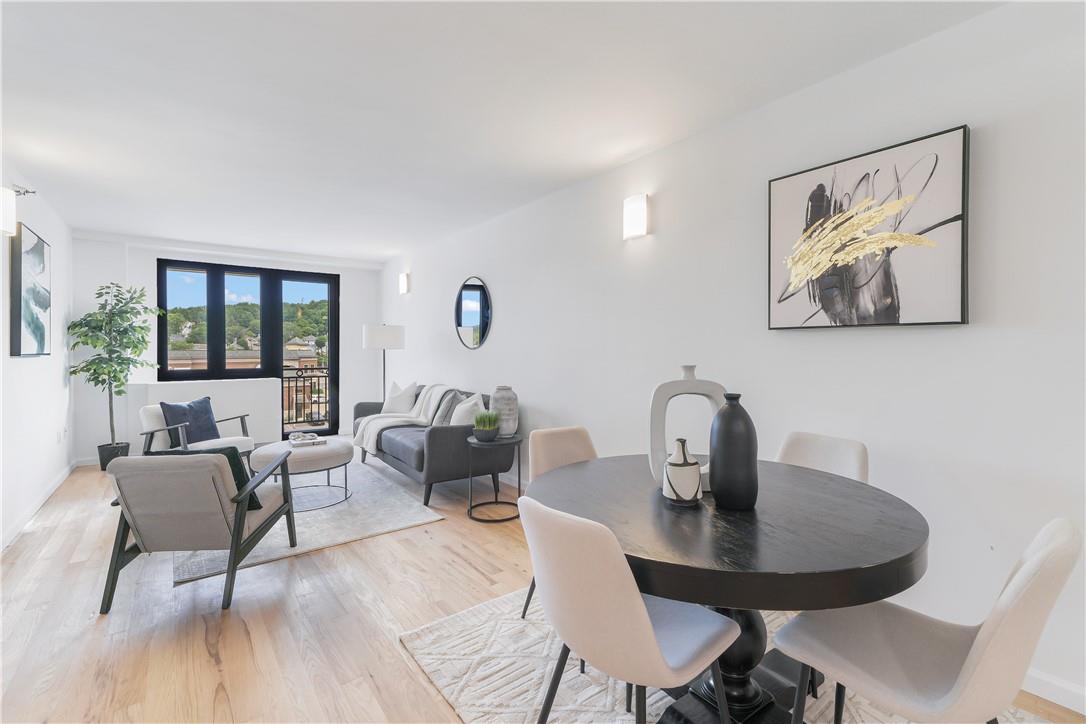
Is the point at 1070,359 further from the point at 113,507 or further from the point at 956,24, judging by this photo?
the point at 113,507

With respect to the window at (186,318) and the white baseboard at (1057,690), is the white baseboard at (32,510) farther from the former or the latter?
the white baseboard at (1057,690)

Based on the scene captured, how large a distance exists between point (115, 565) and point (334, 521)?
4.41ft

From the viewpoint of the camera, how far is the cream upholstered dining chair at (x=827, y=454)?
203cm

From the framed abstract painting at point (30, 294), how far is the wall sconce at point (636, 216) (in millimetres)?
3953

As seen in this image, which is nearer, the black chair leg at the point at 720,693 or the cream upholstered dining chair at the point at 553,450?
the black chair leg at the point at 720,693

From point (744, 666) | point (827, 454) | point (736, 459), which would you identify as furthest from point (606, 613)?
point (827, 454)

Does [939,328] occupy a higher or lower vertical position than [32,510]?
higher

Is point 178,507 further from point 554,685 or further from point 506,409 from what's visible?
point 506,409

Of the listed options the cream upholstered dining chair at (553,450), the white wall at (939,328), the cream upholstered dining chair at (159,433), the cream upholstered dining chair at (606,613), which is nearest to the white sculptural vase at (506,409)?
the white wall at (939,328)

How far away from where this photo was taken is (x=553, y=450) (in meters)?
2.47

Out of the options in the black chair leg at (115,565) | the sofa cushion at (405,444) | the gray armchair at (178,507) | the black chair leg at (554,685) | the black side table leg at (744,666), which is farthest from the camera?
the sofa cushion at (405,444)

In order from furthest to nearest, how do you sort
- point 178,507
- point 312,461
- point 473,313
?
point 473,313, point 312,461, point 178,507

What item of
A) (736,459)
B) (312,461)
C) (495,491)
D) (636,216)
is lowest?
(495,491)

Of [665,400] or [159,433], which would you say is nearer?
[665,400]
